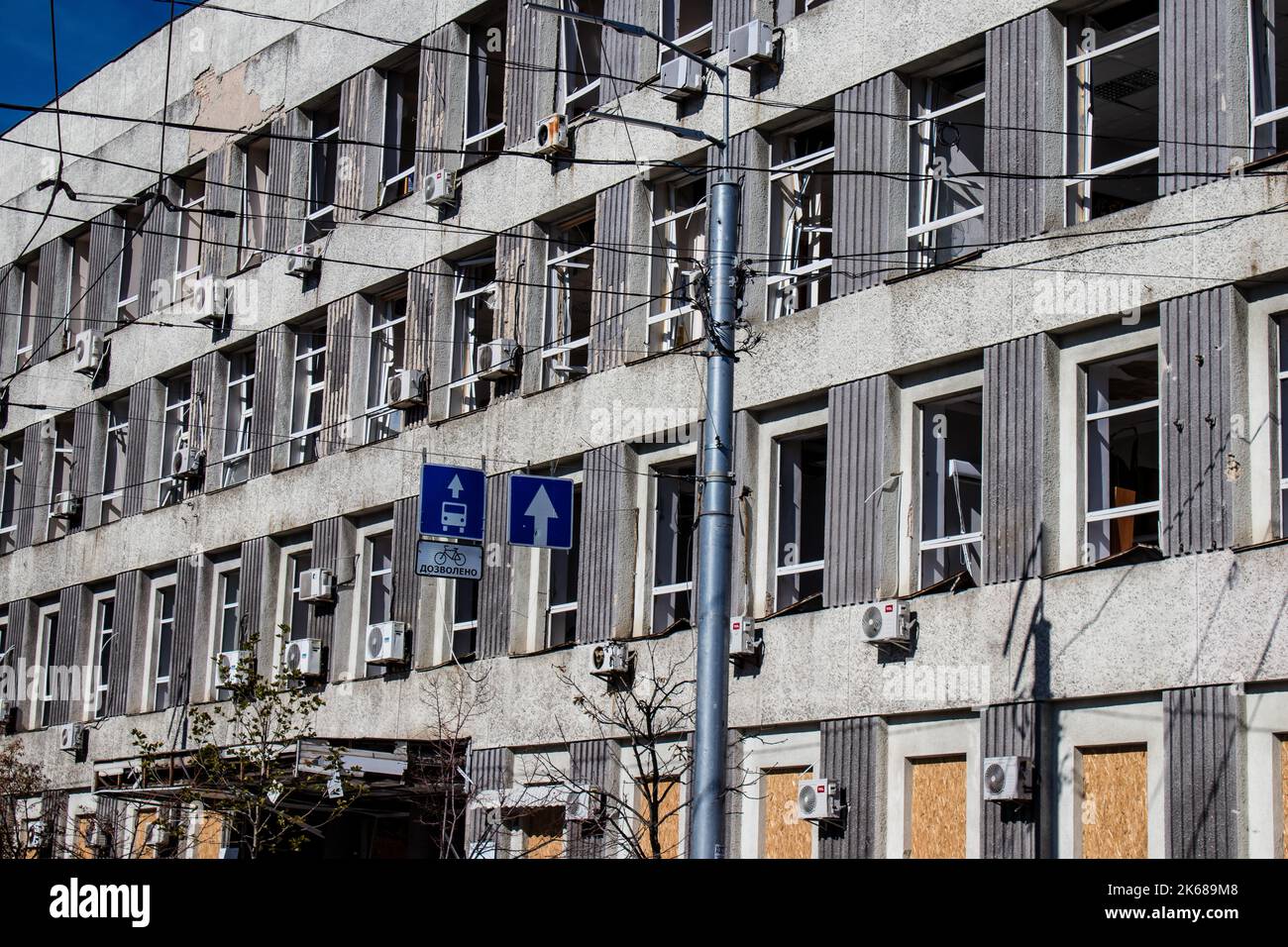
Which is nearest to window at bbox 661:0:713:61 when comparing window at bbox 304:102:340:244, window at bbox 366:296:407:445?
window at bbox 366:296:407:445

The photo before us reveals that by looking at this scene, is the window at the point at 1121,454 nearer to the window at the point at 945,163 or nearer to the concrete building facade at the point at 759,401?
the concrete building facade at the point at 759,401

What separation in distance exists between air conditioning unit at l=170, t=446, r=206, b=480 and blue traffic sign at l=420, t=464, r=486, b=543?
998 cm

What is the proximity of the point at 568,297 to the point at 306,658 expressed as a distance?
7088mm

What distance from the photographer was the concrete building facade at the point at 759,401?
17750 millimetres

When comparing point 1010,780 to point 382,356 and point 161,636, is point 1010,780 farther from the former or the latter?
point 161,636

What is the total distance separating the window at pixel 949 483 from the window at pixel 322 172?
1388 centimetres

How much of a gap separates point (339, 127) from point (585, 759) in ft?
40.5

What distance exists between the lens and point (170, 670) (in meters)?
32.5

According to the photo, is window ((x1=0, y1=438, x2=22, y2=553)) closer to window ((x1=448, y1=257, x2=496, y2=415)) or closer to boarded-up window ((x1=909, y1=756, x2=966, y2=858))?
window ((x1=448, y1=257, x2=496, y2=415))

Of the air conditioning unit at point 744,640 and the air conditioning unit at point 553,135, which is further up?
the air conditioning unit at point 553,135

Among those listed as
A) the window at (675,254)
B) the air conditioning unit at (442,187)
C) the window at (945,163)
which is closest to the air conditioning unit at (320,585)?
the air conditioning unit at (442,187)

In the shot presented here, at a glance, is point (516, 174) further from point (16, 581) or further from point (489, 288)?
point (16, 581)

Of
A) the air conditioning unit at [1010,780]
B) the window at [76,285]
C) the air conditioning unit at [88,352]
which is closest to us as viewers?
the air conditioning unit at [1010,780]

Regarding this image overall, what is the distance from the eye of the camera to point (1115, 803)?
58.3 feet
